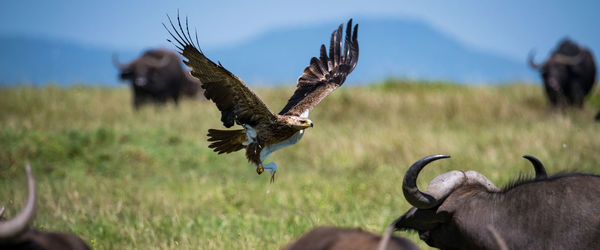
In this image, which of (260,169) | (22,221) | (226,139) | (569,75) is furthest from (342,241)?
(569,75)

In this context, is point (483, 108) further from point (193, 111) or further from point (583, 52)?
point (193, 111)

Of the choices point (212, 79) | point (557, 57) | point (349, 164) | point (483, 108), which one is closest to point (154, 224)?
point (212, 79)

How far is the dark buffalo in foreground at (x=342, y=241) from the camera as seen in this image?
10.9 ft

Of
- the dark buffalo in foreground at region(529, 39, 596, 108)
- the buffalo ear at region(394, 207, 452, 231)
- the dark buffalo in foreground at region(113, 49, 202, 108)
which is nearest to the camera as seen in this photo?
the buffalo ear at region(394, 207, 452, 231)

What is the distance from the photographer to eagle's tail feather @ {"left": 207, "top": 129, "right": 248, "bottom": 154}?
222 inches

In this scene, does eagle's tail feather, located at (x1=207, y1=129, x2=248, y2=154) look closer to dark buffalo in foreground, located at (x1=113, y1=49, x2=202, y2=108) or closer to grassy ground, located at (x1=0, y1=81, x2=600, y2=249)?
grassy ground, located at (x1=0, y1=81, x2=600, y2=249)

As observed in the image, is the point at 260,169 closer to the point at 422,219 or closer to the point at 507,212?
the point at 422,219

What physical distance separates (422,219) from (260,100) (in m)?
1.64

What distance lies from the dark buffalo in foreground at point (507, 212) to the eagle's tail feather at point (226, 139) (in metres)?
1.75

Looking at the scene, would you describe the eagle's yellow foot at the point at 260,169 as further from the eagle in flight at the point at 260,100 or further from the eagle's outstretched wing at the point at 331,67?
the eagle's outstretched wing at the point at 331,67

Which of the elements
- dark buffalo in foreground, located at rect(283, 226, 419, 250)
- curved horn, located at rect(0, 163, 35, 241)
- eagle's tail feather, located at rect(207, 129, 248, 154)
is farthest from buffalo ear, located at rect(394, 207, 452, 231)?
curved horn, located at rect(0, 163, 35, 241)

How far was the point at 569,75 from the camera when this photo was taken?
55.9 ft

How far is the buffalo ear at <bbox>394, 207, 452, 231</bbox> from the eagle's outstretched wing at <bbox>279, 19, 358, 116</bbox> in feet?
7.00

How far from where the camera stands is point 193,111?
15500mm
